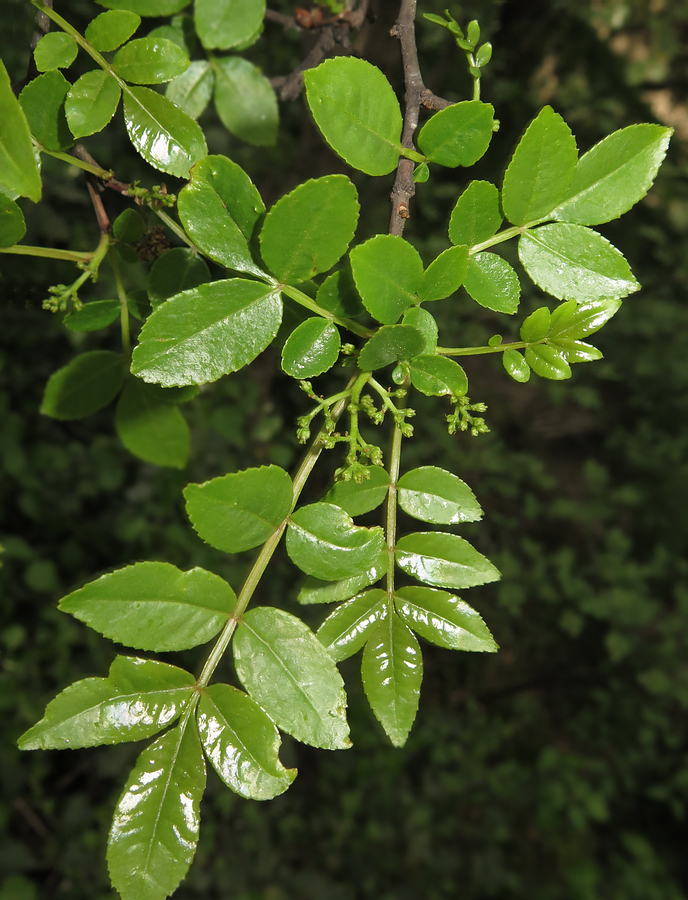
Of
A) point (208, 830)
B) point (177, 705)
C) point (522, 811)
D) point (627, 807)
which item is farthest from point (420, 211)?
point (627, 807)

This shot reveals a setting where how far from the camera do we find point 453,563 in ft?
2.69

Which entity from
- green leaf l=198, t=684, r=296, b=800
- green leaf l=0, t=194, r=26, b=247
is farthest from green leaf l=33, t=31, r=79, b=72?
green leaf l=198, t=684, r=296, b=800

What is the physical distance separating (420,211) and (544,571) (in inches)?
76.8

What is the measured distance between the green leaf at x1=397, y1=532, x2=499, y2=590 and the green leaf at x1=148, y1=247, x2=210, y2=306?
45 centimetres

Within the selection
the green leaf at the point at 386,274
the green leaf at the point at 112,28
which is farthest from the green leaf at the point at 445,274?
the green leaf at the point at 112,28

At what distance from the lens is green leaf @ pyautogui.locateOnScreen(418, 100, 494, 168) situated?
0.69 metres

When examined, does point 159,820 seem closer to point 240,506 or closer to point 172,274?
point 240,506

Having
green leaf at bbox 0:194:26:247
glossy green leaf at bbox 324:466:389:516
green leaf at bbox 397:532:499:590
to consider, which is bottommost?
green leaf at bbox 397:532:499:590

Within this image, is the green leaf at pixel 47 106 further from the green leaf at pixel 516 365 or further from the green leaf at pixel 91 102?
the green leaf at pixel 516 365

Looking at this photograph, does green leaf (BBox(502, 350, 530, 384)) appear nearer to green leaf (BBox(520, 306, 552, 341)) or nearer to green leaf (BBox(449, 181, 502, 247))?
green leaf (BBox(520, 306, 552, 341))

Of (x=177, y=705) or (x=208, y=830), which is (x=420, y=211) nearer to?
(x=177, y=705)

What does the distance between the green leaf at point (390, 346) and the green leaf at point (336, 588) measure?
0.26m

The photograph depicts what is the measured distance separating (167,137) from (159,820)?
2.54 ft

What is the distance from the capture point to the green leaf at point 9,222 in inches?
27.5
